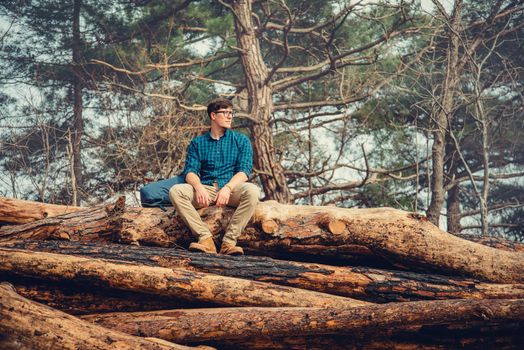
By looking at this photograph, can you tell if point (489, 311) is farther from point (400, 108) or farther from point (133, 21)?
point (133, 21)

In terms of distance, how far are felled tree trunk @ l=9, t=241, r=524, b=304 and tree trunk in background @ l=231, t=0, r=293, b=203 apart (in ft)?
19.9

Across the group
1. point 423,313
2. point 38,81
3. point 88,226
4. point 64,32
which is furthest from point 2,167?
point 423,313

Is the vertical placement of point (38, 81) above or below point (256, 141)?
above

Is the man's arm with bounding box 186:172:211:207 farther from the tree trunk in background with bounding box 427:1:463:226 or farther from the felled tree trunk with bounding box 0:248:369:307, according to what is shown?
the tree trunk in background with bounding box 427:1:463:226

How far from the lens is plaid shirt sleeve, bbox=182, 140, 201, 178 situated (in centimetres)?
632

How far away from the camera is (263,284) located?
5.46 meters

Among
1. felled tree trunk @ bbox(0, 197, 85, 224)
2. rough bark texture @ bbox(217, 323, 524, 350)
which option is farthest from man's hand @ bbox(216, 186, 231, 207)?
felled tree trunk @ bbox(0, 197, 85, 224)

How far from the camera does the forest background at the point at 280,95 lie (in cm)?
1245

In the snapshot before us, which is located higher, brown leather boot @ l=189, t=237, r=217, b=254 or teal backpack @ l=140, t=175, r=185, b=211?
teal backpack @ l=140, t=175, r=185, b=211

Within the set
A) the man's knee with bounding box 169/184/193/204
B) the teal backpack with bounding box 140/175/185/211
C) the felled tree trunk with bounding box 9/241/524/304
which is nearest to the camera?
the felled tree trunk with bounding box 9/241/524/304

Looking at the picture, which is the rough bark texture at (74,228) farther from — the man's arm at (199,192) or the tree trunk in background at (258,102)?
the tree trunk in background at (258,102)

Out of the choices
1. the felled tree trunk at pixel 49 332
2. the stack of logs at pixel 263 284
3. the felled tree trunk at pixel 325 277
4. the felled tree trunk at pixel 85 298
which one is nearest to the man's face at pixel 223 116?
the stack of logs at pixel 263 284

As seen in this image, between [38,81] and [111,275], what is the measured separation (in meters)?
14.6

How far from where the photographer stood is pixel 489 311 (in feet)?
15.7
